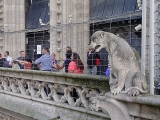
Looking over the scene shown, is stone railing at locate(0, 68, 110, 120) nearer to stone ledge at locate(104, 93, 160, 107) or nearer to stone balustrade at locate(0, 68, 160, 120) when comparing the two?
stone balustrade at locate(0, 68, 160, 120)

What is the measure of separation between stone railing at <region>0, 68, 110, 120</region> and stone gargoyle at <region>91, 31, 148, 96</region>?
0.57 meters

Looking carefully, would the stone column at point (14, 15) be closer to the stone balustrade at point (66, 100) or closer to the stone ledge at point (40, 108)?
the stone balustrade at point (66, 100)

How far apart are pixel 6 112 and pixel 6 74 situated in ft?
2.65

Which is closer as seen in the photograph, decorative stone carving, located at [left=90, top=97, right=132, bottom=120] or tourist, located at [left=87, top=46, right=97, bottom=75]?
decorative stone carving, located at [left=90, top=97, right=132, bottom=120]

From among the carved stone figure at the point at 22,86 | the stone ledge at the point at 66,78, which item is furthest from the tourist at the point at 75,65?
the carved stone figure at the point at 22,86

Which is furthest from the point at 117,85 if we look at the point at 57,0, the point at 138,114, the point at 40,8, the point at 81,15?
the point at 40,8

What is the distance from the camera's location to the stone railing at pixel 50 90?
4.41m

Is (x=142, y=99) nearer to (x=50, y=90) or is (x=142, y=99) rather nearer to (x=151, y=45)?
(x=151, y=45)

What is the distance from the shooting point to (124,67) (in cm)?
348

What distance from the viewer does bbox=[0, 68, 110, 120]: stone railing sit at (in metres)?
4.41

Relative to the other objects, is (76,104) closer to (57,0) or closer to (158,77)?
(158,77)

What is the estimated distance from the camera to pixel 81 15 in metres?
9.91

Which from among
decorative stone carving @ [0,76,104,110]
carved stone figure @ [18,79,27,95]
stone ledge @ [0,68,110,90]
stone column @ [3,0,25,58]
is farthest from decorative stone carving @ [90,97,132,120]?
stone column @ [3,0,25,58]

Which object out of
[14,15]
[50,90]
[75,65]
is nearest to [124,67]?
[75,65]
